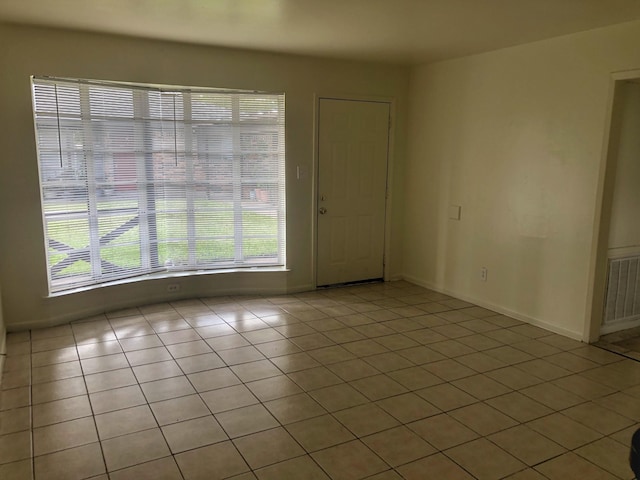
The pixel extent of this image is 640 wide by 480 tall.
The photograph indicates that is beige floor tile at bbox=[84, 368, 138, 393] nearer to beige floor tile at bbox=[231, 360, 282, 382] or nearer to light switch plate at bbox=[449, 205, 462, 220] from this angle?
beige floor tile at bbox=[231, 360, 282, 382]

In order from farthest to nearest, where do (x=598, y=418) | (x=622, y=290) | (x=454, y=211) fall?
(x=454, y=211), (x=622, y=290), (x=598, y=418)

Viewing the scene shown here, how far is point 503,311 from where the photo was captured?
185 inches

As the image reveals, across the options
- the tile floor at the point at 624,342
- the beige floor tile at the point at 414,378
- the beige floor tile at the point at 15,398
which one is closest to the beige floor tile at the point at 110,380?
the beige floor tile at the point at 15,398

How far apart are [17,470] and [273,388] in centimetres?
140

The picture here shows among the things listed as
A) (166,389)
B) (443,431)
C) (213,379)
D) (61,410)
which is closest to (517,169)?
(443,431)

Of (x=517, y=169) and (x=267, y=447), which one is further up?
(x=517, y=169)

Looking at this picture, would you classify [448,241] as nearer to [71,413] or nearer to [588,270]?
[588,270]

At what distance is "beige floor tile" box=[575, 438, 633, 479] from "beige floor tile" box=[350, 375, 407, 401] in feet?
3.43

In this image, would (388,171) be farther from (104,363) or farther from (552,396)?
(104,363)

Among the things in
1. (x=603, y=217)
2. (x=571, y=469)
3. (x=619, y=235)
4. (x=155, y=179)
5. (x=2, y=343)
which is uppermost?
(x=155, y=179)

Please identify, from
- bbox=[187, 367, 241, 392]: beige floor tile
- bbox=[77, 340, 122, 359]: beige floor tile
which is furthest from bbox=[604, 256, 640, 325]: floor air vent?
bbox=[77, 340, 122, 359]: beige floor tile

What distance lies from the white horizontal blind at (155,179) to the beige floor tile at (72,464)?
2.15 metres

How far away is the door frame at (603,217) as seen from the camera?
3672mm

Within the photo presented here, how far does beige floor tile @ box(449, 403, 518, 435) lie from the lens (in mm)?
2729
